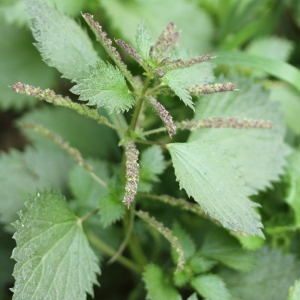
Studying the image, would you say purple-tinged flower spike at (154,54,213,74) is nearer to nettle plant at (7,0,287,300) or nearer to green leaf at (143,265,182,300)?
nettle plant at (7,0,287,300)

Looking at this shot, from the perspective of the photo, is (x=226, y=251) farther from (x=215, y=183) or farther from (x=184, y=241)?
(x=215, y=183)

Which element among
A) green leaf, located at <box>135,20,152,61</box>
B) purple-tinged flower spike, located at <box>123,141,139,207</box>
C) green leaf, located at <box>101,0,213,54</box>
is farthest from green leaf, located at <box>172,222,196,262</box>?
green leaf, located at <box>101,0,213,54</box>

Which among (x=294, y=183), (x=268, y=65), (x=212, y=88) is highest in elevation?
(x=268, y=65)

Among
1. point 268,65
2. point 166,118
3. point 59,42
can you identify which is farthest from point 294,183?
point 59,42

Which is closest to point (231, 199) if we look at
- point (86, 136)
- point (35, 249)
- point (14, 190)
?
point (35, 249)

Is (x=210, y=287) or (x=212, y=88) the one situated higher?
(x=212, y=88)

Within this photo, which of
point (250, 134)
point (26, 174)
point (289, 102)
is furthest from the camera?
point (289, 102)

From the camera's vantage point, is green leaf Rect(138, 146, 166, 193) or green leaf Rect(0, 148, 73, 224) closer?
green leaf Rect(138, 146, 166, 193)

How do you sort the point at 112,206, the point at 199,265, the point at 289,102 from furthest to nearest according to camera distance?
the point at 289,102 → the point at 199,265 → the point at 112,206

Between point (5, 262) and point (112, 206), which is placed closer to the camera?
point (112, 206)
